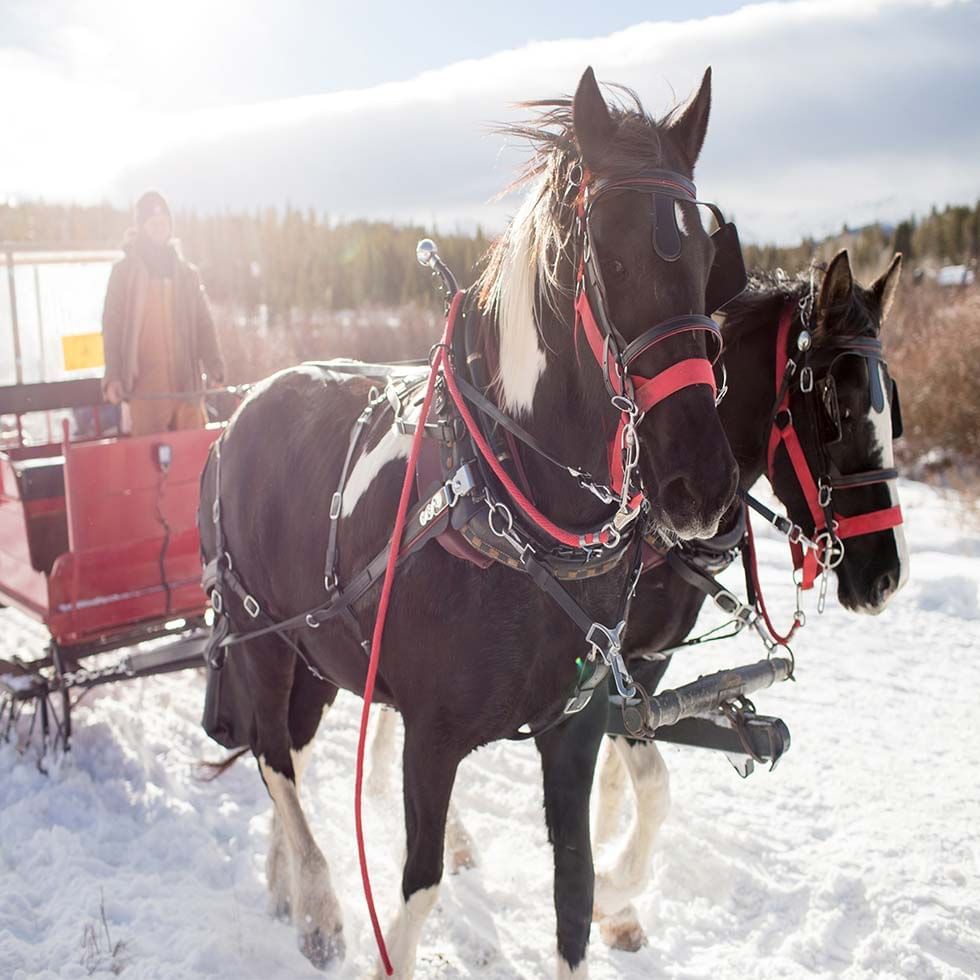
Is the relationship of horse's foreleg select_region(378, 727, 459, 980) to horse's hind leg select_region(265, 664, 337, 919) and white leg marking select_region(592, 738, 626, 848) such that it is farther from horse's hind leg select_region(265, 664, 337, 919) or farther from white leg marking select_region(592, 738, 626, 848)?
white leg marking select_region(592, 738, 626, 848)

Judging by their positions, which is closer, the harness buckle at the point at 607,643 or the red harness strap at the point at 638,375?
the red harness strap at the point at 638,375

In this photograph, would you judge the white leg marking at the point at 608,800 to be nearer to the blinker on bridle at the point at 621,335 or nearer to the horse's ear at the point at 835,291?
the horse's ear at the point at 835,291

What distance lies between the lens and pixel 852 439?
10.1ft

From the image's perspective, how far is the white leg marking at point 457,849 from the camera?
143 inches

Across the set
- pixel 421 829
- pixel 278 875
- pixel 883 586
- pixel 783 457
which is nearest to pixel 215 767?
pixel 278 875

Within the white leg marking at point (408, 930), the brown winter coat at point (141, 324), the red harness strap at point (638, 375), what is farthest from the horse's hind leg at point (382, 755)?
the red harness strap at point (638, 375)

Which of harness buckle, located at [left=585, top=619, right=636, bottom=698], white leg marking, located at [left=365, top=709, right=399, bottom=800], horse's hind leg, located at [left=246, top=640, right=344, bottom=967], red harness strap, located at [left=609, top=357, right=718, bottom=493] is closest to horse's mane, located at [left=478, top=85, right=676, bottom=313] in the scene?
red harness strap, located at [left=609, top=357, right=718, bottom=493]

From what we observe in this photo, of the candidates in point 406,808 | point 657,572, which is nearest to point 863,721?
point 657,572

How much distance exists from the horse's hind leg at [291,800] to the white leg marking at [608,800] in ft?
3.79

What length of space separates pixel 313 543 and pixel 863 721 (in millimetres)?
3275

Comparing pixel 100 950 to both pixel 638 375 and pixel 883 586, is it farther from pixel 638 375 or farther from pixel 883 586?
pixel 883 586

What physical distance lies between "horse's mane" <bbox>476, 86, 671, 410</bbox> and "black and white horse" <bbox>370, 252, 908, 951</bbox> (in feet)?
4.20

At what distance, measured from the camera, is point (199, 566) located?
15.7 feet

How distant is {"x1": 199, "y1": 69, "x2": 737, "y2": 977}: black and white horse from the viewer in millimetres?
1824
